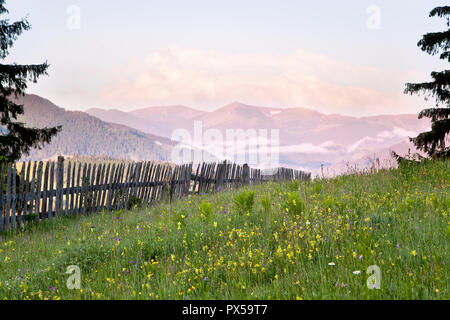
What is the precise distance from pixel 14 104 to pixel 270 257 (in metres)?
13.0

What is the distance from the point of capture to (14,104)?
43.9ft

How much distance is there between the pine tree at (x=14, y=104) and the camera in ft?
43.2

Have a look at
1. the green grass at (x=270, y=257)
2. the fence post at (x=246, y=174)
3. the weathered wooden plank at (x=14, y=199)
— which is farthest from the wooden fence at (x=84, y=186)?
the green grass at (x=270, y=257)

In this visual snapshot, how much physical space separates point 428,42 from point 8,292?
14.0 metres

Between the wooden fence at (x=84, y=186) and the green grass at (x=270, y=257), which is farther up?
the wooden fence at (x=84, y=186)

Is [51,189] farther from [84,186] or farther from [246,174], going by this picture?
[246,174]

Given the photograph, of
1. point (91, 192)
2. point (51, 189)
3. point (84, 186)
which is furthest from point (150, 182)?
point (51, 189)

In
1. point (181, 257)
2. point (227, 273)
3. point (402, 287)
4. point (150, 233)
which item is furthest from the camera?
point (150, 233)

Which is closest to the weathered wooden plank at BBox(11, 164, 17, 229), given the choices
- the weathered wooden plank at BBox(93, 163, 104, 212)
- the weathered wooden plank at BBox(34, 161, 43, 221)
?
the weathered wooden plank at BBox(34, 161, 43, 221)

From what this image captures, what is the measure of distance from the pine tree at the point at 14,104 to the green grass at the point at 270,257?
25.8 feet

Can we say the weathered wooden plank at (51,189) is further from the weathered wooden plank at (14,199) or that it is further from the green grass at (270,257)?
the green grass at (270,257)
